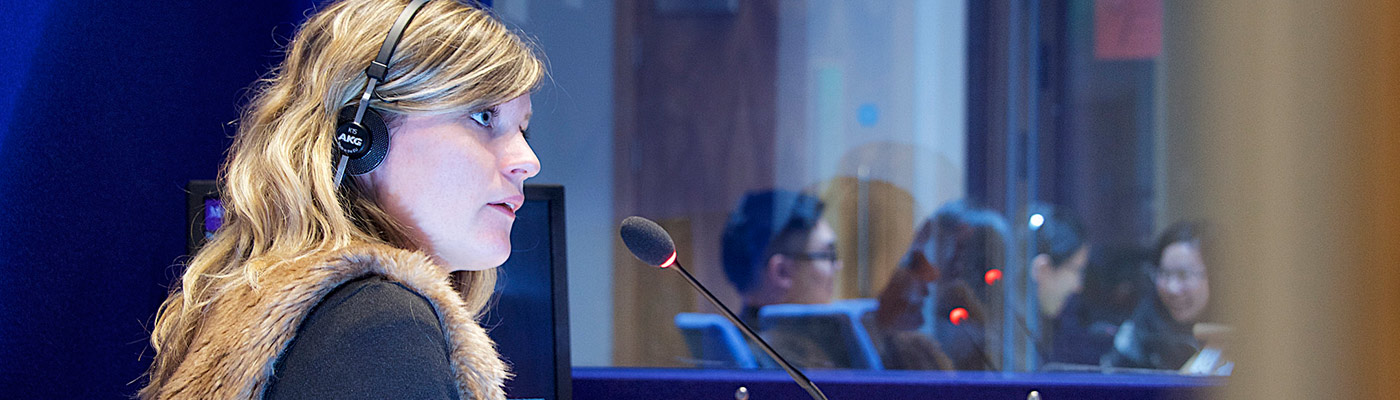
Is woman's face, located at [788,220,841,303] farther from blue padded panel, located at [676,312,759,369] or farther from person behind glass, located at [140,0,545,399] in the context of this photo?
person behind glass, located at [140,0,545,399]

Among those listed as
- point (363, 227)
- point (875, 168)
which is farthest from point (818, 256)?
point (363, 227)

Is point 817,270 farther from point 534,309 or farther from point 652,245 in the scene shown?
point 652,245

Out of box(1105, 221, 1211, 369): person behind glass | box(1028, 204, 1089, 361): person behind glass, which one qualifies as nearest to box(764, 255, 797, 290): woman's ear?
box(1028, 204, 1089, 361): person behind glass

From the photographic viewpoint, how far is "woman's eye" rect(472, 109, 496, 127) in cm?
99

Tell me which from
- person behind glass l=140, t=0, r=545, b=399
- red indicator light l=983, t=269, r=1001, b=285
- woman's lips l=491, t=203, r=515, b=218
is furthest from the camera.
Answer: red indicator light l=983, t=269, r=1001, b=285

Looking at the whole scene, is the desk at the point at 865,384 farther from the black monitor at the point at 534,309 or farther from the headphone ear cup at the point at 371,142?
the headphone ear cup at the point at 371,142

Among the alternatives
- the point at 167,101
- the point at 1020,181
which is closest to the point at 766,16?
the point at 1020,181

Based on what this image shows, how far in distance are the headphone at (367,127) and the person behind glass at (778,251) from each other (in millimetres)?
2650

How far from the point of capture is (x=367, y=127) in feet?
3.05

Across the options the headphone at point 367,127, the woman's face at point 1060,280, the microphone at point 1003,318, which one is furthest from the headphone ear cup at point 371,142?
the woman's face at point 1060,280

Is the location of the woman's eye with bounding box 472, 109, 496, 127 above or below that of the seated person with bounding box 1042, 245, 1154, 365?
above

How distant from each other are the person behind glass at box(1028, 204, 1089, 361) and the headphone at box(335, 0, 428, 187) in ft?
10.2

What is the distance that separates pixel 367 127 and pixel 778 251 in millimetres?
2862

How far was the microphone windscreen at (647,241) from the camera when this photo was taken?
45.3 inches
